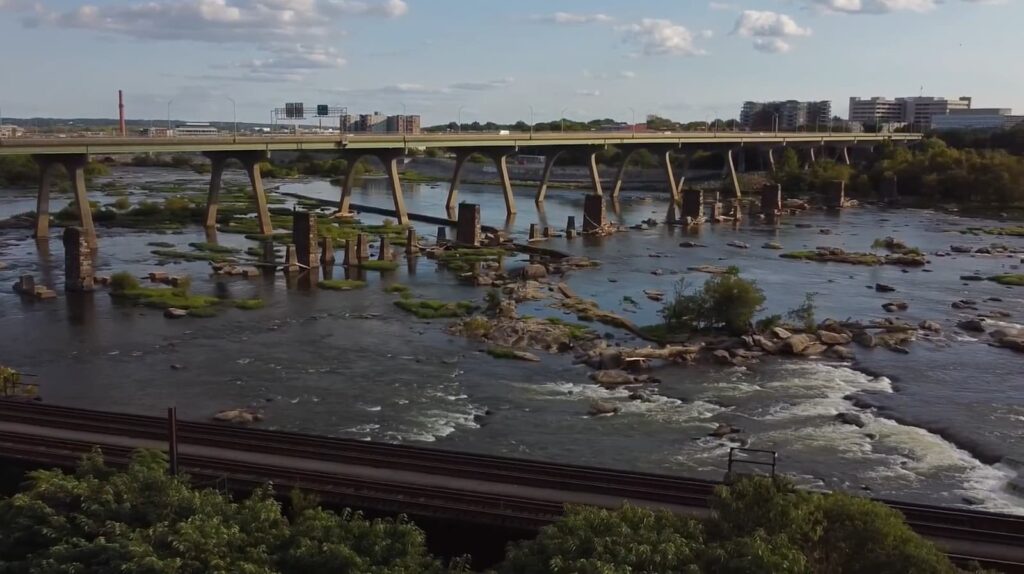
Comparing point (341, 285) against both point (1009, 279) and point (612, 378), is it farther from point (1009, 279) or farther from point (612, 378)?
point (1009, 279)

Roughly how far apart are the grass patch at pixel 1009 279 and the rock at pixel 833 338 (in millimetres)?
20485

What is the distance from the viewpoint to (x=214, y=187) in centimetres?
6938

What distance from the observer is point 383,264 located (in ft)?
176

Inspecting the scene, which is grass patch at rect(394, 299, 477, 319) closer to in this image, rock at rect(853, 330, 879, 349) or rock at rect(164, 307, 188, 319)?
rock at rect(164, 307, 188, 319)

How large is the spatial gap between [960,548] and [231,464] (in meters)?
14.7

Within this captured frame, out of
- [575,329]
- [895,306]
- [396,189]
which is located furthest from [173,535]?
[396,189]

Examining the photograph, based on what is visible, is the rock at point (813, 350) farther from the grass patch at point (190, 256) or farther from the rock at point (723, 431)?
the grass patch at point (190, 256)

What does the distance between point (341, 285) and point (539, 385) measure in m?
19.5

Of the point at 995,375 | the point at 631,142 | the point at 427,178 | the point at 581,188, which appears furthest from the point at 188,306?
the point at 427,178

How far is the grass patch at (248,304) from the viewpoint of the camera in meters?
41.7

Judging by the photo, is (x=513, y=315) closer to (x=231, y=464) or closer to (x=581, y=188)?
(x=231, y=464)

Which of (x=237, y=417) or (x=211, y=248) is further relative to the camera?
(x=211, y=248)

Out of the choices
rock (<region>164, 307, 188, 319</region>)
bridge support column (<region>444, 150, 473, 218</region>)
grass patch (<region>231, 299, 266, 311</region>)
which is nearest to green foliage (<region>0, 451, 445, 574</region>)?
rock (<region>164, 307, 188, 319</region>)

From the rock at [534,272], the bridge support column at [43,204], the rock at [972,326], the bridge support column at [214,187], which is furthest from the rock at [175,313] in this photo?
the rock at [972,326]
